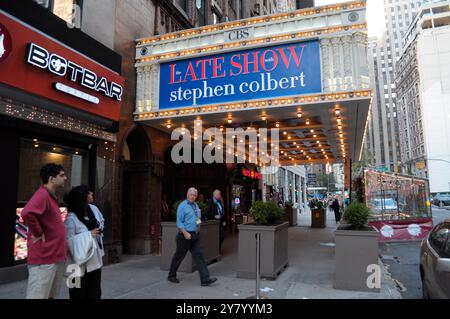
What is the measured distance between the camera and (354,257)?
6672 millimetres

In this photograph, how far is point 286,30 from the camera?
9.91m

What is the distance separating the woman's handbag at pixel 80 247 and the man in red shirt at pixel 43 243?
0.75ft

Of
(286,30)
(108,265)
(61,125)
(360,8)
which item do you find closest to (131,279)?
(108,265)

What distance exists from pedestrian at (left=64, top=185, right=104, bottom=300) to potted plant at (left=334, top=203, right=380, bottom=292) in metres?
4.34

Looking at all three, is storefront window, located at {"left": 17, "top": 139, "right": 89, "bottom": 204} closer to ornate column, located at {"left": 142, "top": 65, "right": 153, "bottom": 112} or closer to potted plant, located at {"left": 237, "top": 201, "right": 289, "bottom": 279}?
ornate column, located at {"left": 142, "top": 65, "right": 153, "bottom": 112}

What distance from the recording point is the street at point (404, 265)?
7090mm

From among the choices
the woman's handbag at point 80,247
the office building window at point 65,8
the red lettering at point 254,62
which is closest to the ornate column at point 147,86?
the office building window at point 65,8

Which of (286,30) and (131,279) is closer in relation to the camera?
(131,279)

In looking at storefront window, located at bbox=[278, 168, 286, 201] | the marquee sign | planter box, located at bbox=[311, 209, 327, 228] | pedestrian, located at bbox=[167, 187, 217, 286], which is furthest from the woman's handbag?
storefront window, located at bbox=[278, 168, 286, 201]

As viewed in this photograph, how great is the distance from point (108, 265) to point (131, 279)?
6.27ft

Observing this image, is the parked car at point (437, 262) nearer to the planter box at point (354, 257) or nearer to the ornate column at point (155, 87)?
the planter box at point (354, 257)

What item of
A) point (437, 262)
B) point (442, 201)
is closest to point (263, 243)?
point (437, 262)

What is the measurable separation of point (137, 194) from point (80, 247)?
7553 mm
